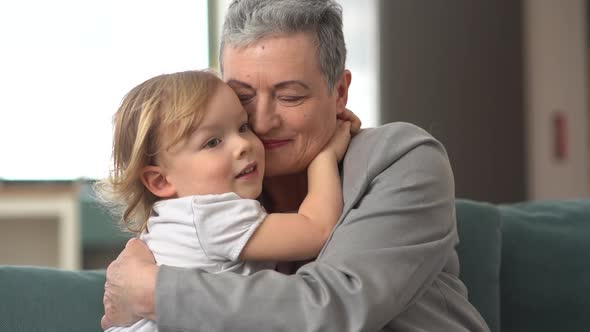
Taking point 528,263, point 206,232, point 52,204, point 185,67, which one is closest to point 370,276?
point 206,232

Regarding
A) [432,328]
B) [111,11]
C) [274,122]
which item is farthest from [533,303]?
[111,11]

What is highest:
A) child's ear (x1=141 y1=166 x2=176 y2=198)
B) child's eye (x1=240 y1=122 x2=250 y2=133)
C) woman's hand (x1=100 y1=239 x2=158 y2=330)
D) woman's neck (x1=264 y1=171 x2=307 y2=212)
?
child's eye (x1=240 y1=122 x2=250 y2=133)

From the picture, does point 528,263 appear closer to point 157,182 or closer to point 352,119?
point 352,119

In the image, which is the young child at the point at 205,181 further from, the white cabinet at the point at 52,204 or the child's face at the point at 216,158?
the white cabinet at the point at 52,204

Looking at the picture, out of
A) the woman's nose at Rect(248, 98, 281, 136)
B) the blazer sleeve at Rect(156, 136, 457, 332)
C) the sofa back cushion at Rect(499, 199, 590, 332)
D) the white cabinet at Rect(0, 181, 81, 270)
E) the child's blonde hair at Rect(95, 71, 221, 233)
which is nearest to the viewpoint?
Answer: the blazer sleeve at Rect(156, 136, 457, 332)

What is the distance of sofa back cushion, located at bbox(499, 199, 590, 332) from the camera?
2297 mm

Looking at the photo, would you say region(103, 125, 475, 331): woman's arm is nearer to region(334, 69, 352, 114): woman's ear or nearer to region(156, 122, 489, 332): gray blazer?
region(156, 122, 489, 332): gray blazer

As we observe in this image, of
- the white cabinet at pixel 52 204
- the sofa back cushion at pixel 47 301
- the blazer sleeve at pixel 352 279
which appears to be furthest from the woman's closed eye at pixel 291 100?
the white cabinet at pixel 52 204

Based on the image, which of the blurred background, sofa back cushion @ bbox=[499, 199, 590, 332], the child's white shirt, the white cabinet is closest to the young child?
the child's white shirt

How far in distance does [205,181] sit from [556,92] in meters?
4.77

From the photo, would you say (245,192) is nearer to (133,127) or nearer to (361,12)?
(133,127)

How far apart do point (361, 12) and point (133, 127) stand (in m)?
3.61

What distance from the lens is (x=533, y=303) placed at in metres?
2.29

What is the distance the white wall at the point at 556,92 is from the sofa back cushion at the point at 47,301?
4.28m
